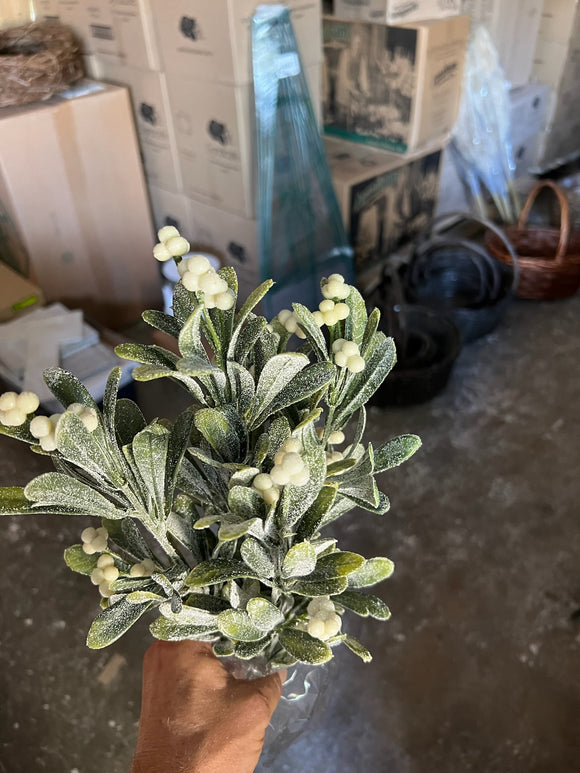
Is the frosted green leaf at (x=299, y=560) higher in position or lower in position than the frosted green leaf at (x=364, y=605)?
higher

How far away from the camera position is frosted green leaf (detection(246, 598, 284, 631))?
38 cm

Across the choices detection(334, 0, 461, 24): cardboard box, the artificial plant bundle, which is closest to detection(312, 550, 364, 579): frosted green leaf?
the artificial plant bundle

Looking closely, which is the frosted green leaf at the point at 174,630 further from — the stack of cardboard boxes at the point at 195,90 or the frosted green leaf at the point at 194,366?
the stack of cardboard boxes at the point at 195,90

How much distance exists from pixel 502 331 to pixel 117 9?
115 centimetres

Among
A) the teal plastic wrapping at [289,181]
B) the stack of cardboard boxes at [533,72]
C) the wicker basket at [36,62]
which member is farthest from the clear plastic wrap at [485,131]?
the wicker basket at [36,62]

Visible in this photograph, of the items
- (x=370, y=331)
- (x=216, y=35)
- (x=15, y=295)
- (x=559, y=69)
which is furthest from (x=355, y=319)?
(x=559, y=69)

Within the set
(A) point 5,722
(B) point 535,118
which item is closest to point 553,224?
(B) point 535,118

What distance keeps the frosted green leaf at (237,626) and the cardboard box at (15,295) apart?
106 centimetres

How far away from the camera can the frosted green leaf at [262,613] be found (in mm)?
382

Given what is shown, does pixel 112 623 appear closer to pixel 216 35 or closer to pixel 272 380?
pixel 272 380

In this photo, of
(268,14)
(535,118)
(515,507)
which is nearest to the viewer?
(515,507)

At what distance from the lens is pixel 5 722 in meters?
0.70

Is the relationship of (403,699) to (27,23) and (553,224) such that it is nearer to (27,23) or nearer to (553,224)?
(553,224)

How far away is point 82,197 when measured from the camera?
1.40m
